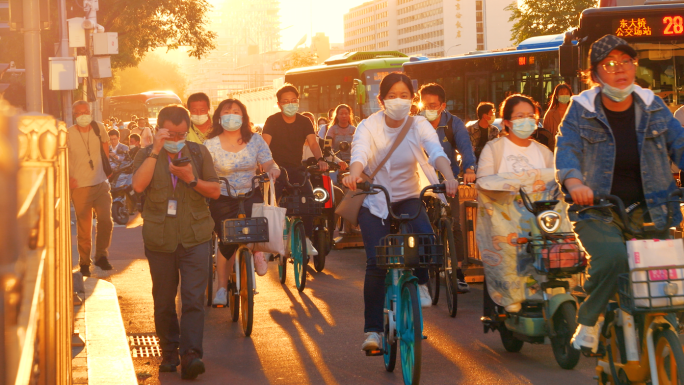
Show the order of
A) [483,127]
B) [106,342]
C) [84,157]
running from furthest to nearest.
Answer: [483,127] → [84,157] → [106,342]

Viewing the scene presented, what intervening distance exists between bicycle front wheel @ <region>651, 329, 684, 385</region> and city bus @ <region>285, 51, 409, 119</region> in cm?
2171

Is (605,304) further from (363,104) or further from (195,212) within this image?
(363,104)

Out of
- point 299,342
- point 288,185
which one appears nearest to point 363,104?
point 288,185

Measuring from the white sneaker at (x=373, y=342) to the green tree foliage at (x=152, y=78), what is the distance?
96041 mm

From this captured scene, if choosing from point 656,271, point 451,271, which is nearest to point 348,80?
point 451,271

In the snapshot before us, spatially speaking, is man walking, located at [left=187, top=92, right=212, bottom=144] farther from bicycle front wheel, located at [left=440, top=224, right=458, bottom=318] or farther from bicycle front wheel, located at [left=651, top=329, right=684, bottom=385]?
bicycle front wheel, located at [left=651, top=329, right=684, bottom=385]

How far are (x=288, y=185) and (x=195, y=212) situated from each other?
3.08 meters

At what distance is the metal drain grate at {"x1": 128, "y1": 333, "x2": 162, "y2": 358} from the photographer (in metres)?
6.31

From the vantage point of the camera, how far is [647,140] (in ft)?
13.1

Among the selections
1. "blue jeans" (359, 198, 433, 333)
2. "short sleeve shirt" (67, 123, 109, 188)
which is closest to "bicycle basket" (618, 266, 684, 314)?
"blue jeans" (359, 198, 433, 333)

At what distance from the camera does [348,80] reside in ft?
91.6

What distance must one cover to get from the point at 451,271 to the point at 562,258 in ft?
7.02

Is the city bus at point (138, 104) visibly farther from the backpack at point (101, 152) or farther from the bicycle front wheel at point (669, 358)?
the bicycle front wheel at point (669, 358)

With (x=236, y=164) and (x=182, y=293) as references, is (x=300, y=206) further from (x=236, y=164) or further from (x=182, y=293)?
(x=182, y=293)
